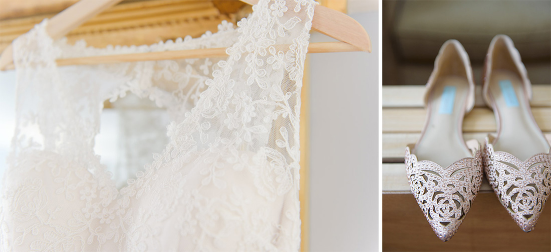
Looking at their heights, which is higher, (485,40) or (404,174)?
(485,40)

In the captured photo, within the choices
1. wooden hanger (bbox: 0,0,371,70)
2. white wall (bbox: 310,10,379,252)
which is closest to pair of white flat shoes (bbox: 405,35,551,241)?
white wall (bbox: 310,10,379,252)

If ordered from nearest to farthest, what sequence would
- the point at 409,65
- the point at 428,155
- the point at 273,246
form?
the point at 273,246
the point at 428,155
the point at 409,65

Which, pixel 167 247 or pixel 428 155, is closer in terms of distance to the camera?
pixel 167 247

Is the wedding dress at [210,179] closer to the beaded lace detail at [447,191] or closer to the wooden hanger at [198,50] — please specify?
the wooden hanger at [198,50]

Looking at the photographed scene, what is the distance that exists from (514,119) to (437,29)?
0.78 ft

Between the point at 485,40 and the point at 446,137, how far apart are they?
26 centimetres

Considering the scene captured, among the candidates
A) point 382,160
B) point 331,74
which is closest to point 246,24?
point 331,74

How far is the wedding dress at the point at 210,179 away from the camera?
0.41 m

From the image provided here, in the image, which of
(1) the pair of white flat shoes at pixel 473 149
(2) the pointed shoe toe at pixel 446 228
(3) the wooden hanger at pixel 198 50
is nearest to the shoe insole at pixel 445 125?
(1) the pair of white flat shoes at pixel 473 149

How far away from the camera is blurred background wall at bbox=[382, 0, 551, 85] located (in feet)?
2.15

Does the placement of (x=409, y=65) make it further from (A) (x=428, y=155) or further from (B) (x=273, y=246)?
(B) (x=273, y=246)

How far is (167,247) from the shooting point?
1.34 feet

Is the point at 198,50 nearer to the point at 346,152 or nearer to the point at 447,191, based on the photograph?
the point at 346,152

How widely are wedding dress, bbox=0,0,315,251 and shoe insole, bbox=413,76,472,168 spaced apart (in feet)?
0.97
